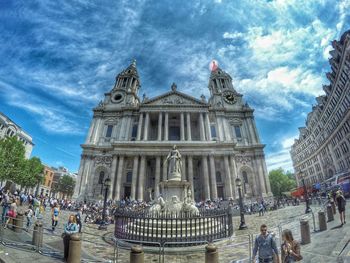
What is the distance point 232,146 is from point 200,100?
13258 mm

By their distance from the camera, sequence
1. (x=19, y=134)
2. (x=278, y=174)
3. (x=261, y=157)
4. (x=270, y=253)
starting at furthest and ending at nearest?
(x=278, y=174) → (x=19, y=134) → (x=261, y=157) → (x=270, y=253)

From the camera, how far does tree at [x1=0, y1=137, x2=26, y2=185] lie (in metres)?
31.6

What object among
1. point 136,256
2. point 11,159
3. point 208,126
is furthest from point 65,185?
point 136,256

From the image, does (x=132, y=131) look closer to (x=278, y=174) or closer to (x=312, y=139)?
(x=312, y=139)

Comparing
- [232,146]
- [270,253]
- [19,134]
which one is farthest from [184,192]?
[19,134]

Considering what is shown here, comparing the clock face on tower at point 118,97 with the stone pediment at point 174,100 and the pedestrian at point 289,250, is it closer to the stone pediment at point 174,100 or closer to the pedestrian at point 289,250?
the stone pediment at point 174,100

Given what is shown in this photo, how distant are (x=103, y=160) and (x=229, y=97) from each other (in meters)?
33.3

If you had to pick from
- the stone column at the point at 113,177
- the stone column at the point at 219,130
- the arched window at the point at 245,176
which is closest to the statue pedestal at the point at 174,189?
the stone column at the point at 113,177

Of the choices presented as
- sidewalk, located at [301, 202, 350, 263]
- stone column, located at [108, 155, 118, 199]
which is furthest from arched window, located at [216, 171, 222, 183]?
sidewalk, located at [301, 202, 350, 263]

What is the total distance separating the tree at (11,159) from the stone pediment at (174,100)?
24.9m

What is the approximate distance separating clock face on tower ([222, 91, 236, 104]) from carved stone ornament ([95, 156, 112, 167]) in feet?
101

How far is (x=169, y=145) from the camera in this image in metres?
34.9

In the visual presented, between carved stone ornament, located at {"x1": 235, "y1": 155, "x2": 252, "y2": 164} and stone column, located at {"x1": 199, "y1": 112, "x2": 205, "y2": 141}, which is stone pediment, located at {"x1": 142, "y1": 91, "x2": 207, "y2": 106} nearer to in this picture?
stone column, located at {"x1": 199, "y1": 112, "x2": 205, "y2": 141}

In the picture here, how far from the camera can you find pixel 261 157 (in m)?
38.4
